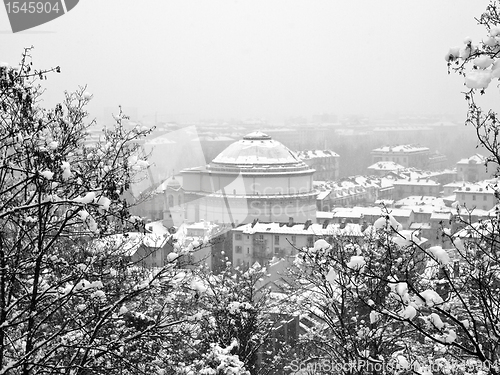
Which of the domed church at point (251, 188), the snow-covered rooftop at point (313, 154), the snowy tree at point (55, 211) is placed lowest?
the snow-covered rooftop at point (313, 154)

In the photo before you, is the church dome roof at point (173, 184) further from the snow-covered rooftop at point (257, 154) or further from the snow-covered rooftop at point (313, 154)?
the snow-covered rooftop at point (313, 154)

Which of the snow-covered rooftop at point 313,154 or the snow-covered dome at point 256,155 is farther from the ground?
the snow-covered dome at point 256,155

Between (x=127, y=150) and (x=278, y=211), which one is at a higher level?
(x=127, y=150)

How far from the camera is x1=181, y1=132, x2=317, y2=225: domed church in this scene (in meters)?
31.7

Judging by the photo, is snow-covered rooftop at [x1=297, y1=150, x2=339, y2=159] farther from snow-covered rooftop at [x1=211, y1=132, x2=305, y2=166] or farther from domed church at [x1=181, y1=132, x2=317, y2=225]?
Result: domed church at [x1=181, y1=132, x2=317, y2=225]

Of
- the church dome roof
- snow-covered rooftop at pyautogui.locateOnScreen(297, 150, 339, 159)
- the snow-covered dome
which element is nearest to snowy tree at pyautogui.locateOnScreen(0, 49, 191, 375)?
the snow-covered dome

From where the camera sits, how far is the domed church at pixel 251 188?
104 ft

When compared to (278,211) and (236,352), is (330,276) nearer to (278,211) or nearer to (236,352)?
(236,352)

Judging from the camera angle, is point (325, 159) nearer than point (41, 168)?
No

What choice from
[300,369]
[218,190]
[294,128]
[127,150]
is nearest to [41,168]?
[127,150]

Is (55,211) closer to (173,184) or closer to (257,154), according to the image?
(257,154)

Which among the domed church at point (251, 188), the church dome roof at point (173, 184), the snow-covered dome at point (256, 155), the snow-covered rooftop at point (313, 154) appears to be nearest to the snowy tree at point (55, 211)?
the domed church at point (251, 188)

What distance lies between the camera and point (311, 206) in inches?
1302

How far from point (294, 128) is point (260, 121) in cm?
1279
